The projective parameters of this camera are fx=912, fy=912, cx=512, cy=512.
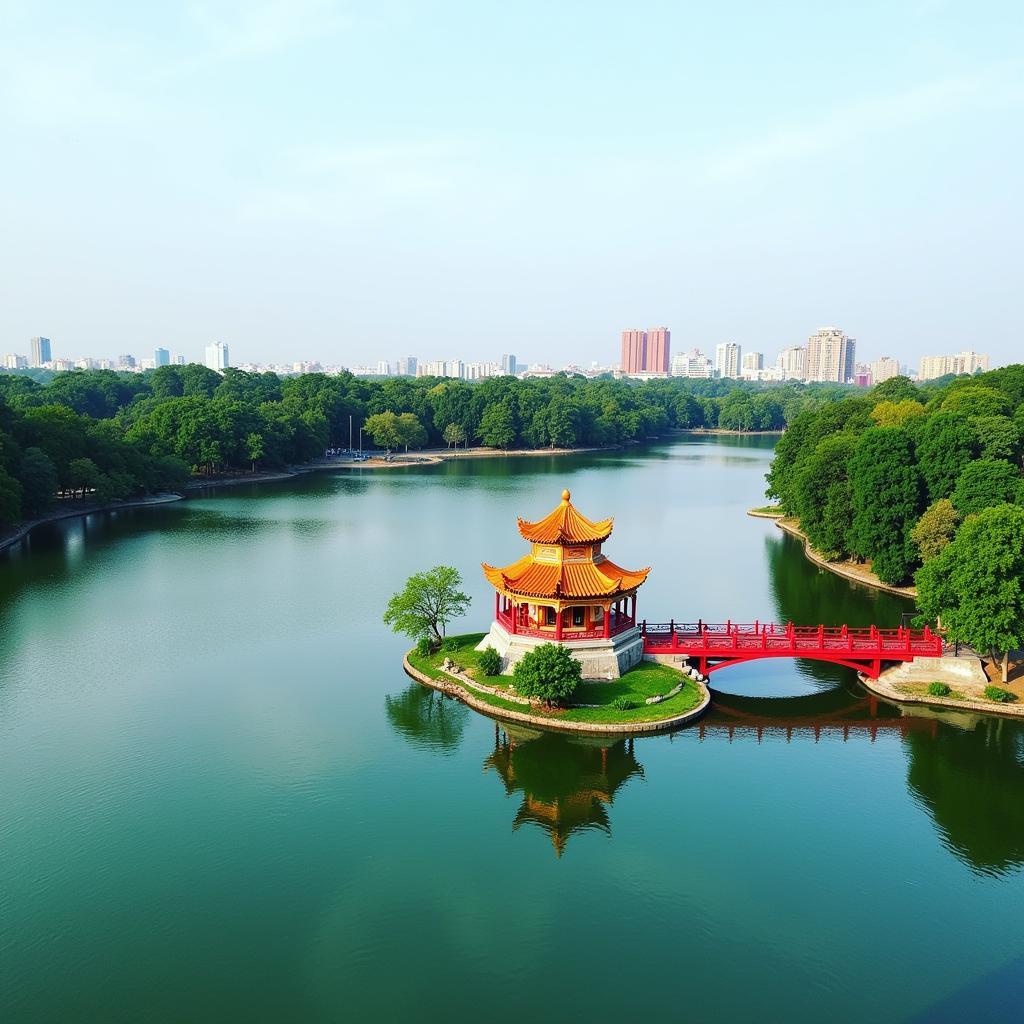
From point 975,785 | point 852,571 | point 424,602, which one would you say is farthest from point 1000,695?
point 852,571

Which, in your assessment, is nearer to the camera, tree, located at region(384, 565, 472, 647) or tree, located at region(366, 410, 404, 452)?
tree, located at region(384, 565, 472, 647)

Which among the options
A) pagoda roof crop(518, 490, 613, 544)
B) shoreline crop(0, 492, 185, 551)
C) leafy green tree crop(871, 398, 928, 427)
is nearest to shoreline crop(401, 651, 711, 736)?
pagoda roof crop(518, 490, 613, 544)

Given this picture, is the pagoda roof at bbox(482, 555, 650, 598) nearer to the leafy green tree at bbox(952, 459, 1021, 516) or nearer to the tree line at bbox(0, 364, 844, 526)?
the leafy green tree at bbox(952, 459, 1021, 516)

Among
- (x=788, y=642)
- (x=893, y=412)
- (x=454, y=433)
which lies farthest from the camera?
(x=454, y=433)

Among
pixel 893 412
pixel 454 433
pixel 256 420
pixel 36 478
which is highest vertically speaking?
pixel 893 412

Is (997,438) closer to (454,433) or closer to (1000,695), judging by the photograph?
(1000,695)

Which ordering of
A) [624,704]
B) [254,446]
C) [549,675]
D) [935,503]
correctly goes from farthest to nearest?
1. [254,446]
2. [935,503]
3. [624,704]
4. [549,675]
